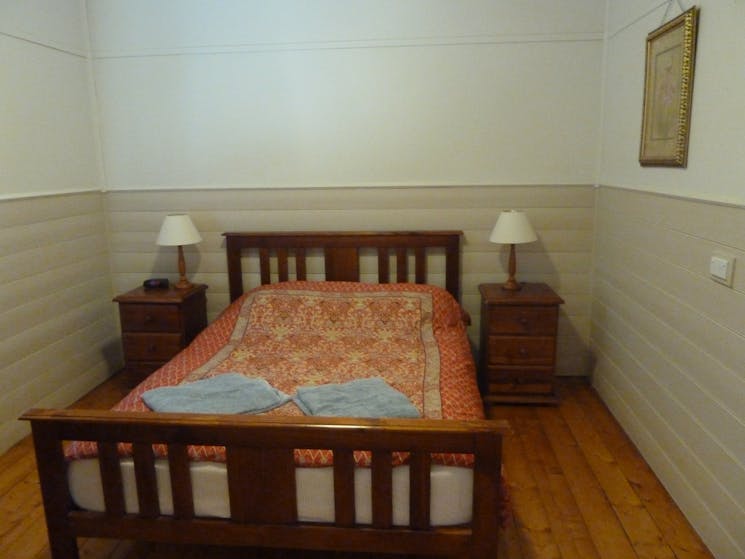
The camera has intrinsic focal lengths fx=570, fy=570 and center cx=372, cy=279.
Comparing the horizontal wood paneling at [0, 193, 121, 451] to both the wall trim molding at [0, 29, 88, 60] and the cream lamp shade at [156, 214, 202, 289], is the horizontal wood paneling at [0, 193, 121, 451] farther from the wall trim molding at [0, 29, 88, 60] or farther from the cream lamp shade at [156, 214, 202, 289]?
the wall trim molding at [0, 29, 88, 60]

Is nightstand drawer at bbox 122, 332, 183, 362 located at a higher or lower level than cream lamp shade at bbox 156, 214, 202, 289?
lower

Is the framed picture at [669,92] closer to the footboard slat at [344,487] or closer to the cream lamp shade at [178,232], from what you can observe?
the footboard slat at [344,487]

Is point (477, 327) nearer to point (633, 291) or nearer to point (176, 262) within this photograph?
point (633, 291)

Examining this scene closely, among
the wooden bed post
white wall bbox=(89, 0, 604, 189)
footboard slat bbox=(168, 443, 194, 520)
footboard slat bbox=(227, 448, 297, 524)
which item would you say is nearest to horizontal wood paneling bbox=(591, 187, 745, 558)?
white wall bbox=(89, 0, 604, 189)

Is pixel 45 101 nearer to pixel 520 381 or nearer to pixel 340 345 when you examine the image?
pixel 340 345

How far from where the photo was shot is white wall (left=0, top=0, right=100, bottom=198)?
280cm

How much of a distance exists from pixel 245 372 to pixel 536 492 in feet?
4.33

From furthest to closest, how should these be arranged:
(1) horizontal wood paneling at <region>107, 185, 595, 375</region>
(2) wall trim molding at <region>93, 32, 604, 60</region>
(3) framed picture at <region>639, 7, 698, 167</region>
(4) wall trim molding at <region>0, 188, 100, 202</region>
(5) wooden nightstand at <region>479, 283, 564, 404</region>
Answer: (1) horizontal wood paneling at <region>107, 185, 595, 375</region> → (2) wall trim molding at <region>93, 32, 604, 60</region> → (5) wooden nightstand at <region>479, 283, 564, 404</region> → (4) wall trim molding at <region>0, 188, 100, 202</region> → (3) framed picture at <region>639, 7, 698, 167</region>

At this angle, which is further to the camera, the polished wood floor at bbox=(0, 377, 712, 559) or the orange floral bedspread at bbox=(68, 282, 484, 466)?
the orange floral bedspread at bbox=(68, 282, 484, 466)

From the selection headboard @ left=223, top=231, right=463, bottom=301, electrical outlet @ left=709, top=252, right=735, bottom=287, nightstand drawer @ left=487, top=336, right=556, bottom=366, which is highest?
electrical outlet @ left=709, top=252, right=735, bottom=287

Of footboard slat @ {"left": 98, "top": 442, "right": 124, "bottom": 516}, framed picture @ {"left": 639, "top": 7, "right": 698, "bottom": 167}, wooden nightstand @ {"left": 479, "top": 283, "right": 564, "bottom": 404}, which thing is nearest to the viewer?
footboard slat @ {"left": 98, "top": 442, "right": 124, "bottom": 516}

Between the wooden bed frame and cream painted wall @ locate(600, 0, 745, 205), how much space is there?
1.17 m

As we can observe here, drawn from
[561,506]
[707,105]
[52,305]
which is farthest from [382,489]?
[52,305]

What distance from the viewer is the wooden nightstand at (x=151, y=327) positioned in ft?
10.5
